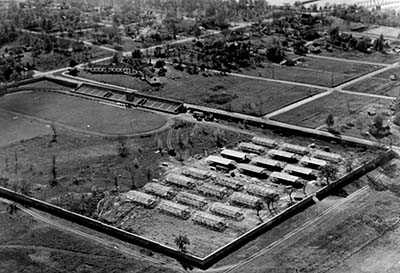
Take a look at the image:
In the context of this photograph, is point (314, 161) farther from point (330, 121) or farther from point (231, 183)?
point (330, 121)

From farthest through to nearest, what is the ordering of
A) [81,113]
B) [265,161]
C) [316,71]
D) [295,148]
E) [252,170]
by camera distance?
[316,71] < [81,113] < [295,148] < [265,161] < [252,170]

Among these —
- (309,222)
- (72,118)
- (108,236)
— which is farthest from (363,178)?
(72,118)

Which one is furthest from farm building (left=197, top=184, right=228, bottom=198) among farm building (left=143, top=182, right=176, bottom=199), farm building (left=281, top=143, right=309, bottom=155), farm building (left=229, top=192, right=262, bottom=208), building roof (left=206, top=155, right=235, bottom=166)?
farm building (left=281, top=143, right=309, bottom=155)

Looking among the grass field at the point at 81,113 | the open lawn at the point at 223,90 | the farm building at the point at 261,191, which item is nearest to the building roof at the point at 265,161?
the farm building at the point at 261,191

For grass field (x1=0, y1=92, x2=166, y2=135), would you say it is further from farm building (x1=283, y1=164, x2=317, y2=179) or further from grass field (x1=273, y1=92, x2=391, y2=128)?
farm building (x1=283, y1=164, x2=317, y2=179)

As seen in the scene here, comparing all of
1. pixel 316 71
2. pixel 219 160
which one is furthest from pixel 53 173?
pixel 316 71

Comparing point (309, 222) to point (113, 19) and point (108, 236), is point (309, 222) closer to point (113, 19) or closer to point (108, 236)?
point (108, 236)

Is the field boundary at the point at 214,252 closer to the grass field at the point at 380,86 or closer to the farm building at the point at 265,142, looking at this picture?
the farm building at the point at 265,142
